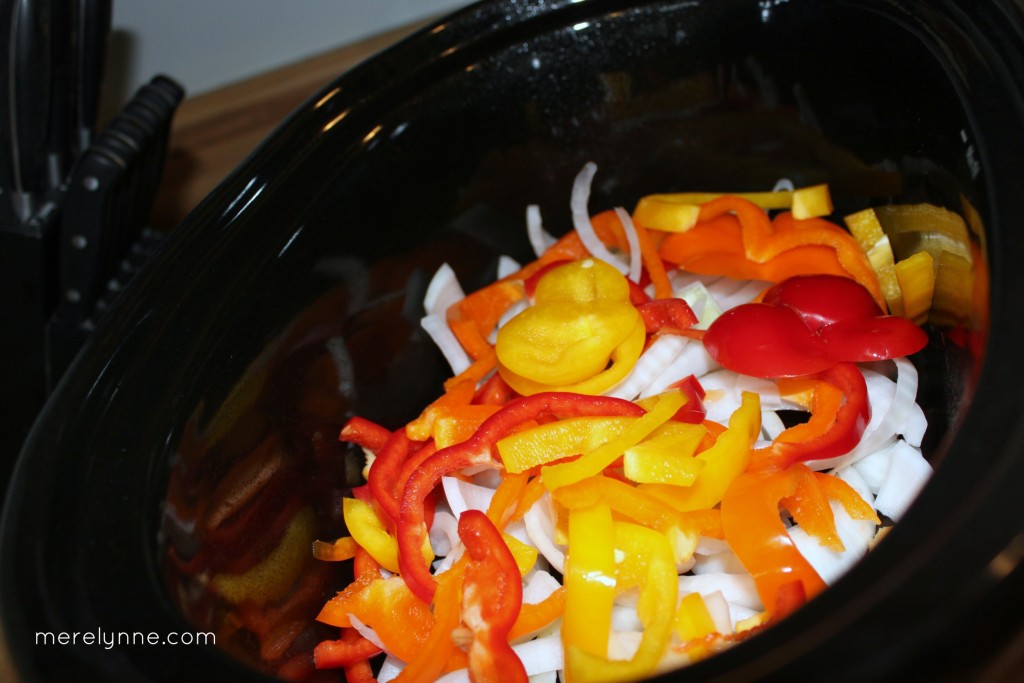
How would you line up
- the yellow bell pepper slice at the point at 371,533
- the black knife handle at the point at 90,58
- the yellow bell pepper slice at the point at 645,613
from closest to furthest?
the yellow bell pepper slice at the point at 645,613 → the yellow bell pepper slice at the point at 371,533 → the black knife handle at the point at 90,58

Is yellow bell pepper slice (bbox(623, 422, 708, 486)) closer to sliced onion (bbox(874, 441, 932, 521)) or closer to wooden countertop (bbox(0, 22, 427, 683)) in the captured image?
sliced onion (bbox(874, 441, 932, 521))

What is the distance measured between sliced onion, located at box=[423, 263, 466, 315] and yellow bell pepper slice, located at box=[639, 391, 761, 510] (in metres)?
0.38

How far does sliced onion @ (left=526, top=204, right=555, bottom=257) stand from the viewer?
4.08ft

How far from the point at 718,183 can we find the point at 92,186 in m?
0.80

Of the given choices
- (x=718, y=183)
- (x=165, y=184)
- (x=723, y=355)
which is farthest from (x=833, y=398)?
(x=165, y=184)

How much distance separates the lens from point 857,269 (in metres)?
1.10

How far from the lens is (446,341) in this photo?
3.78 ft

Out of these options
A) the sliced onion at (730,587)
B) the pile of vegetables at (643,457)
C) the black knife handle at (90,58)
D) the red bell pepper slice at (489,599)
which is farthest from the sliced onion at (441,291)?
the black knife handle at (90,58)

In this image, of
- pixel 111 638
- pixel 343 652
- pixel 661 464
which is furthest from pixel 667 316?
pixel 111 638

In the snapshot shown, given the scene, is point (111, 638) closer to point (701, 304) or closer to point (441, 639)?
point (441, 639)

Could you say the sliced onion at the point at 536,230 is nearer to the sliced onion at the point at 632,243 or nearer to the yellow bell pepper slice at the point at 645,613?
the sliced onion at the point at 632,243

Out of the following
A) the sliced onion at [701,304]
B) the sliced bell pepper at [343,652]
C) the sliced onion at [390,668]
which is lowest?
the sliced onion at [390,668]

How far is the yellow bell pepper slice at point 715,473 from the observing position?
864mm

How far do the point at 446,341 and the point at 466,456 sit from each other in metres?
0.24
